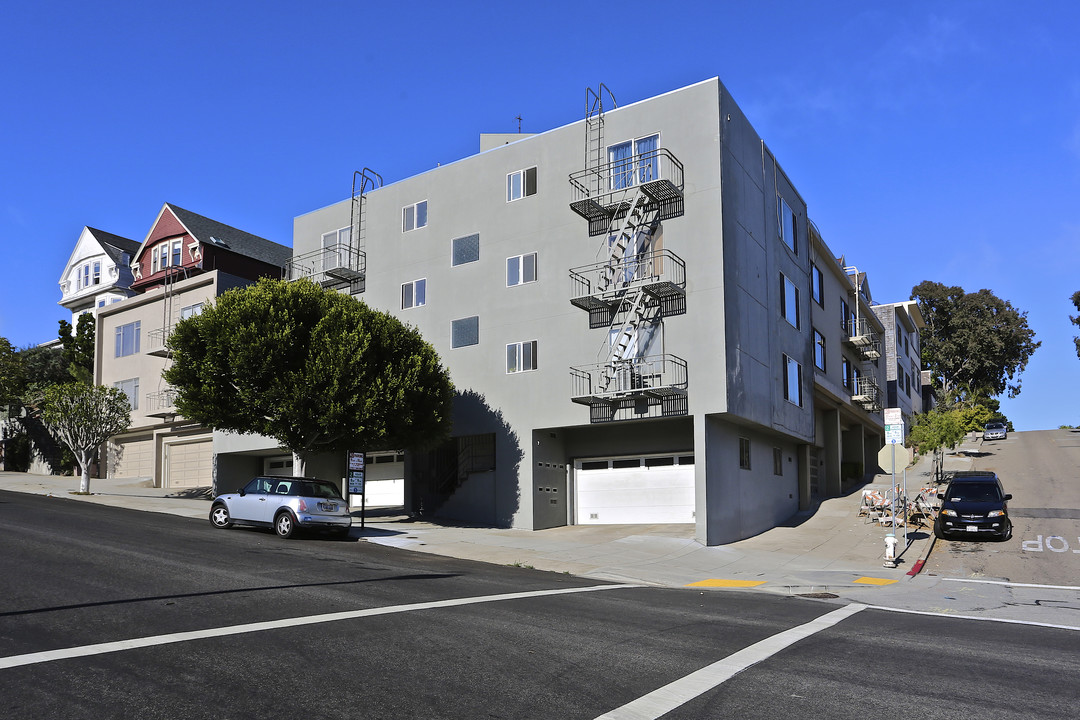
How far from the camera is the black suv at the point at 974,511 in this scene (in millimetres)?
22984

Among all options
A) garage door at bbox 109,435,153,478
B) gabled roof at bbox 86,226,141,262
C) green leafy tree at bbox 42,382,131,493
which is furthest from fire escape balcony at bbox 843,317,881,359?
gabled roof at bbox 86,226,141,262

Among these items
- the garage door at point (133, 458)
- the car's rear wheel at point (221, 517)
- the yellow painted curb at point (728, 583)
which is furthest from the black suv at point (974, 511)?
the garage door at point (133, 458)

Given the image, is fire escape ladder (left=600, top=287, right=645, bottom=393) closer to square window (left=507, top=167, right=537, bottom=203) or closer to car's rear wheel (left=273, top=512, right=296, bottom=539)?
square window (left=507, top=167, right=537, bottom=203)

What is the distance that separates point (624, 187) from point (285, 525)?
47.2 feet

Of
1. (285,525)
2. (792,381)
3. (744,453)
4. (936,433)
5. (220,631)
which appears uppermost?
(792,381)

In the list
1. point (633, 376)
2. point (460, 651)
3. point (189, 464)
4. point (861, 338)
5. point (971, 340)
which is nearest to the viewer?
point (460, 651)

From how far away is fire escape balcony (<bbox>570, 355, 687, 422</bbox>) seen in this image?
24.1m

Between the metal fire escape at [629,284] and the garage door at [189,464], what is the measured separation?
21.1 meters

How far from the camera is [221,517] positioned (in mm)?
21500

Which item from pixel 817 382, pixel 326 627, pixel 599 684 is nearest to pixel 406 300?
pixel 817 382

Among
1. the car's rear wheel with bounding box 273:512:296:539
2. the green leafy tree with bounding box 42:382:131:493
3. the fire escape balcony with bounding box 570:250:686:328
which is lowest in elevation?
the car's rear wheel with bounding box 273:512:296:539

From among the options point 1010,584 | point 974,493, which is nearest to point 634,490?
point 974,493

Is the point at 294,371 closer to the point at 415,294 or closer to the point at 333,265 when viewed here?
the point at 415,294

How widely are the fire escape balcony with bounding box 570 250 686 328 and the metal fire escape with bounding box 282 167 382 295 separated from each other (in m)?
10.3
